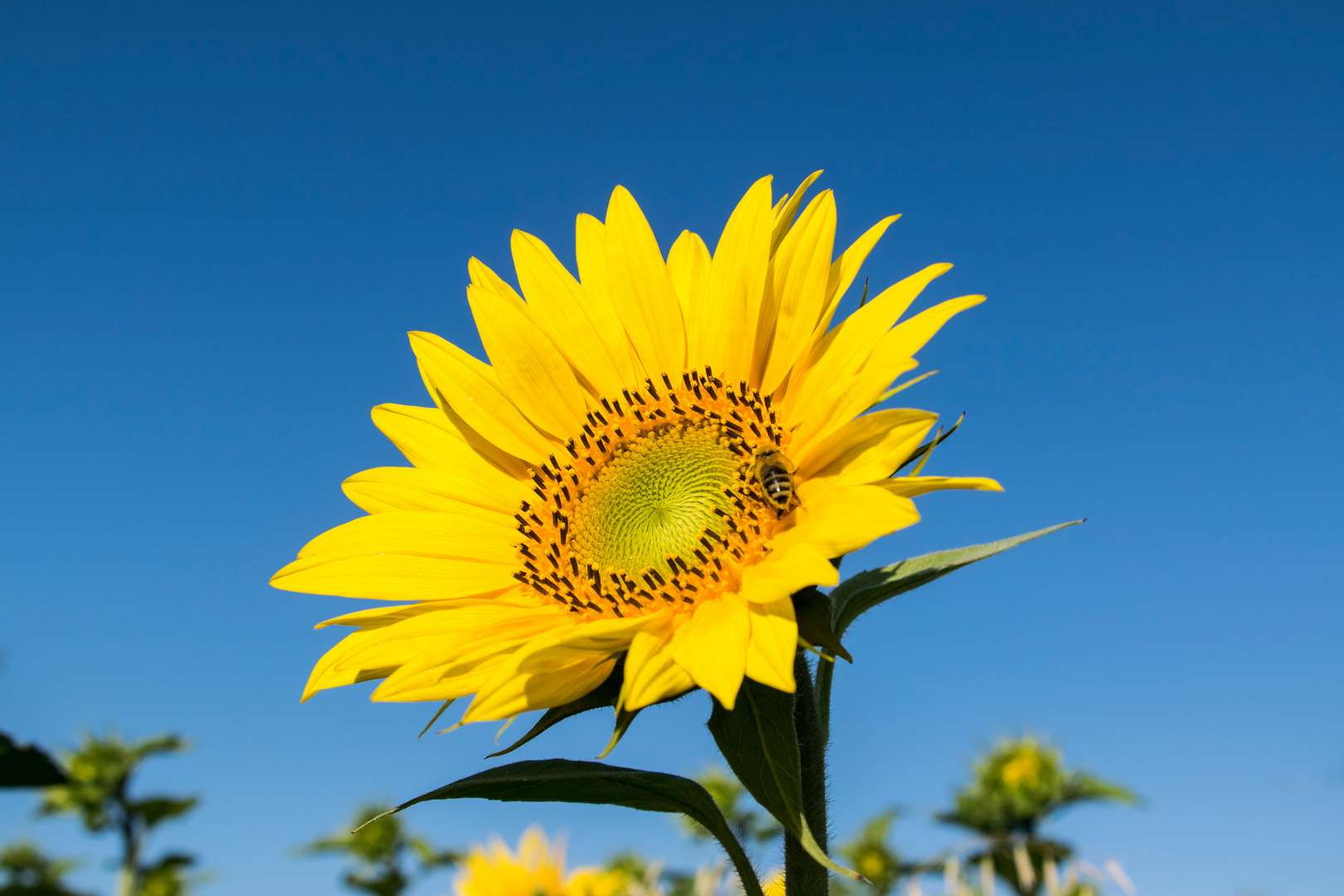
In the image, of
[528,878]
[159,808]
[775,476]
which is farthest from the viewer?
[159,808]

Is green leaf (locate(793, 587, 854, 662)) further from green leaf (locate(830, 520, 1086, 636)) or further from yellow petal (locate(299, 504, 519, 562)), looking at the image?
yellow petal (locate(299, 504, 519, 562))

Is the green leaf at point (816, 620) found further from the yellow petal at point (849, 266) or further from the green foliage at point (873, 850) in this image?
the green foliage at point (873, 850)

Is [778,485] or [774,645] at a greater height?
[778,485]

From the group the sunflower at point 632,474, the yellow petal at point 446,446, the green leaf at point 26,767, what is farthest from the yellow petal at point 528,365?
the green leaf at point 26,767

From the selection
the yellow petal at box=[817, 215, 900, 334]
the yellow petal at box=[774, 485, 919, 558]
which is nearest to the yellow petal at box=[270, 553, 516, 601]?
the yellow petal at box=[774, 485, 919, 558]

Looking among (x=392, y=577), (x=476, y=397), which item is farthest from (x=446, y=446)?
(x=392, y=577)

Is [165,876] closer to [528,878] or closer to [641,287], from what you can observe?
[528,878]
